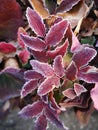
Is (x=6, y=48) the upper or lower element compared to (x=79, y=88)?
upper

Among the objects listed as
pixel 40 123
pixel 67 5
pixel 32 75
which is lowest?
pixel 40 123

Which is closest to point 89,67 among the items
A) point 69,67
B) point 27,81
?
point 69,67

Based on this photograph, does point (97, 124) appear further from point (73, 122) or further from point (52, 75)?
point (52, 75)

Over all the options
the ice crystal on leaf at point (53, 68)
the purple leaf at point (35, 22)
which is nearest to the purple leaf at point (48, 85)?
the ice crystal on leaf at point (53, 68)

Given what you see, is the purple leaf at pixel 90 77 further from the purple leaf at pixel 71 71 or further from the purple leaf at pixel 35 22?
the purple leaf at pixel 35 22

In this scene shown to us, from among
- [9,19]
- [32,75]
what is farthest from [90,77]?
[9,19]

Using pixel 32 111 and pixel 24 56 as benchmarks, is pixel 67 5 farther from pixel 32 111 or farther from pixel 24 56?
pixel 32 111
